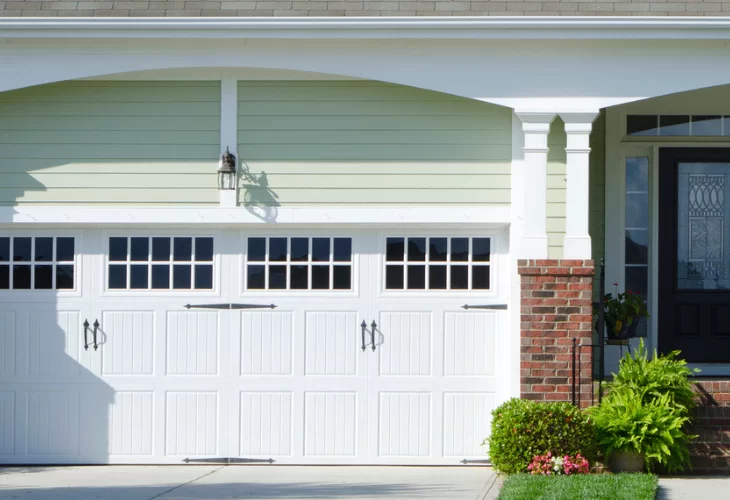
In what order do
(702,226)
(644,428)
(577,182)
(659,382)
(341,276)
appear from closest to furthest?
(644,428) → (659,382) → (577,182) → (341,276) → (702,226)

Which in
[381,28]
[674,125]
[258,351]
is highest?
[381,28]

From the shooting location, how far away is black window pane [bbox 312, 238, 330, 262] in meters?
9.64

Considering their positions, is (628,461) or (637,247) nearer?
(628,461)

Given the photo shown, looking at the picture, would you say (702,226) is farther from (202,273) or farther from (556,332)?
(202,273)

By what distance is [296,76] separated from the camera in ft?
30.9

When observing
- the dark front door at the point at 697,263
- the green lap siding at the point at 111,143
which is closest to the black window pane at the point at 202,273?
the green lap siding at the point at 111,143

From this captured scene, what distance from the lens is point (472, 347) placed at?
375 inches

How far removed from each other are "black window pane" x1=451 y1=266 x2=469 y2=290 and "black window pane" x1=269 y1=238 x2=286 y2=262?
1516 mm

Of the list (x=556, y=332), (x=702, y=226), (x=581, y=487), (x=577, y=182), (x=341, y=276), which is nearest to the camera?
(x=581, y=487)

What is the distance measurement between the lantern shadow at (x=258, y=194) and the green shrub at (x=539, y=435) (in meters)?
2.69

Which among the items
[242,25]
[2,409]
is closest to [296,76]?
[242,25]

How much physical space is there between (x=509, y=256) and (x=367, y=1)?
8.24 feet

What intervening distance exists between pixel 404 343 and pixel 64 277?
310 cm

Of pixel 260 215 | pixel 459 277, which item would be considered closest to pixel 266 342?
pixel 260 215
